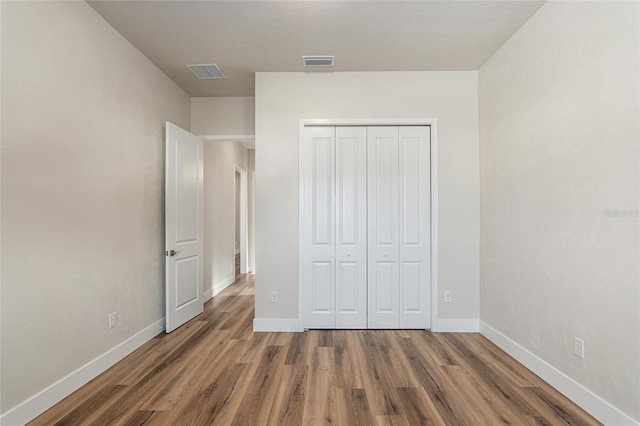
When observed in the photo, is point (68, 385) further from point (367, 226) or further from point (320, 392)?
point (367, 226)

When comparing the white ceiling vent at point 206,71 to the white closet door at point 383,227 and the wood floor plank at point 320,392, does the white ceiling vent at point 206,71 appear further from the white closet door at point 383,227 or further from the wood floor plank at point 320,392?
the wood floor plank at point 320,392

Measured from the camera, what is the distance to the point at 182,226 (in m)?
3.43

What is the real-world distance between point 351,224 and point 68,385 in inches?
104

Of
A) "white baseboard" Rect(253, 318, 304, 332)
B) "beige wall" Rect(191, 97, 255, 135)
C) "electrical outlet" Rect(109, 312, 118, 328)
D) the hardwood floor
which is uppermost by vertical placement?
"beige wall" Rect(191, 97, 255, 135)

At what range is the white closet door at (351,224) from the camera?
132 inches

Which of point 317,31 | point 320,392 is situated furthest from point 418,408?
point 317,31

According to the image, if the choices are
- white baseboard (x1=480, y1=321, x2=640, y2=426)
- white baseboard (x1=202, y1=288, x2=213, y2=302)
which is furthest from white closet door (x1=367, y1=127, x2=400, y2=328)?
white baseboard (x1=202, y1=288, x2=213, y2=302)

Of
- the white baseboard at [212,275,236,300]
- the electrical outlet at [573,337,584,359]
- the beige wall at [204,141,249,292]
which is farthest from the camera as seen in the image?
the white baseboard at [212,275,236,300]

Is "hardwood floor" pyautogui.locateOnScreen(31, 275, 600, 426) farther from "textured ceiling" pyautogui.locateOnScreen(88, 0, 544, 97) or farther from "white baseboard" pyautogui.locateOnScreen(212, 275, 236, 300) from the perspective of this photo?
"textured ceiling" pyautogui.locateOnScreen(88, 0, 544, 97)

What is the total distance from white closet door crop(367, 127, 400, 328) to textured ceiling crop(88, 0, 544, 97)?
84 cm

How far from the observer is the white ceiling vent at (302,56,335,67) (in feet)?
9.95

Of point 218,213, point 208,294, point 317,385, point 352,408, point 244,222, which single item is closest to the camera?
point 352,408

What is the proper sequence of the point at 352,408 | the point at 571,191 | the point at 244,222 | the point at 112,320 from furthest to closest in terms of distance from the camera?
the point at 244,222 → the point at 112,320 → the point at 571,191 → the point at 352,408

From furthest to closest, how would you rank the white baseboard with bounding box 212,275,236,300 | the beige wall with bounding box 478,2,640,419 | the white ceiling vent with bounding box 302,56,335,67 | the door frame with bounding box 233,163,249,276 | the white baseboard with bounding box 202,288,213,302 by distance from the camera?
the door frame with bounding box 233,163,249,276
the white baseboard with bounding box 212,275,236,300
the white baseboard with bounding box 202,288,213,302
the white ceiling vent with bounding box 302,56,335,67
the beige wall with bounding box 478,2,640,419
